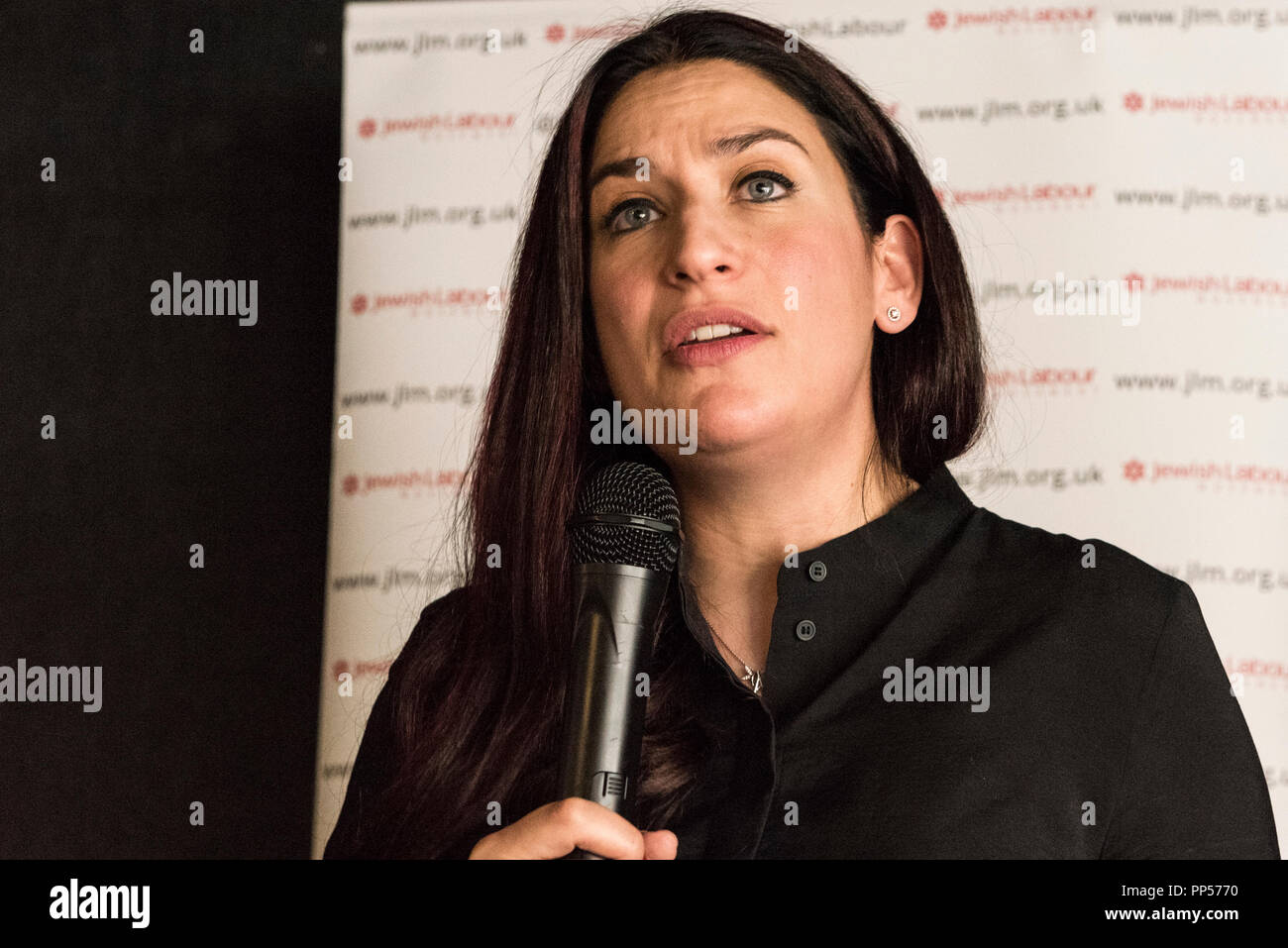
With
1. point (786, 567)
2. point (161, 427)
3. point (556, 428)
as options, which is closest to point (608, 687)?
point (786, 567)

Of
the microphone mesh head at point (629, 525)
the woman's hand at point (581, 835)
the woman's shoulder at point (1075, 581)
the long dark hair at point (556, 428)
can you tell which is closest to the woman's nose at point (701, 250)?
the long dark hair at point (556, 428)

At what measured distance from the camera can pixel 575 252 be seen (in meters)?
1.40

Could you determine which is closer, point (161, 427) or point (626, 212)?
point (626, 212)

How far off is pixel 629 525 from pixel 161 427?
38.8 inches

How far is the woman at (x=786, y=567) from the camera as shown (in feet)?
3.76

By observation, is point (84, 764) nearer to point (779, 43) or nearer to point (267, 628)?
point (267, 628)

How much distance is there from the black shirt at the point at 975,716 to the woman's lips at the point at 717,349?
0.21m

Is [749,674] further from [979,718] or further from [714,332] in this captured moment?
[714,332]

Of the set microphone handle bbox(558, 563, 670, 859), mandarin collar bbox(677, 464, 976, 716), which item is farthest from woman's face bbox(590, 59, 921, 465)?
microphone handle bbox(558, 563, 670, 859)

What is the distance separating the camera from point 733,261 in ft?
4.18

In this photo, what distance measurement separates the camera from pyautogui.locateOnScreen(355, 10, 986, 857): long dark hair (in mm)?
1313

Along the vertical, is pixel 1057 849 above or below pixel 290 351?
below
